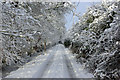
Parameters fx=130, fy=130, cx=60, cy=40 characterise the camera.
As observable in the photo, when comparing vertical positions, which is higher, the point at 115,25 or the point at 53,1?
the point at 53,1

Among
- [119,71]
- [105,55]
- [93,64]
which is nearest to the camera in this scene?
[119,71]

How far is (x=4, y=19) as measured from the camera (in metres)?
5.35

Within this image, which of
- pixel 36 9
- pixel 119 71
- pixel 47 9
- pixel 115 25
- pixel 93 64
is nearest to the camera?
pixel 115 25

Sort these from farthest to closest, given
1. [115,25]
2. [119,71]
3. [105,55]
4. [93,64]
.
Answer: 1. [93,64]
2. [105,55]
3. [119,71]
4. [115,25]

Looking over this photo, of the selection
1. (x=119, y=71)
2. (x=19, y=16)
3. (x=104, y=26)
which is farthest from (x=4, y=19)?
(x=104, y=26)

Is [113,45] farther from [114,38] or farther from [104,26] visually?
[104,26]

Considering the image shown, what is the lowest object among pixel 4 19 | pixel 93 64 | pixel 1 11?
pixel 93 64

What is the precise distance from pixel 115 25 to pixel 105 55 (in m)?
1.66

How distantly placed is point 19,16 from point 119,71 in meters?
4.54

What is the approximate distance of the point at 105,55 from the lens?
6.11m

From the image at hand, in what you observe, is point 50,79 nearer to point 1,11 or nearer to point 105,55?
point 105,55

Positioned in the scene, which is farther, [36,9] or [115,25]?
[36,9]

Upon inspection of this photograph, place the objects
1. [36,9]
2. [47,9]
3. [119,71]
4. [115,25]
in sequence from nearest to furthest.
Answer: [115,25] → [119,71] → [36,9] → [47,9]

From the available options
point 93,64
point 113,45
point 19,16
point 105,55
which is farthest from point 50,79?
point 19,16
